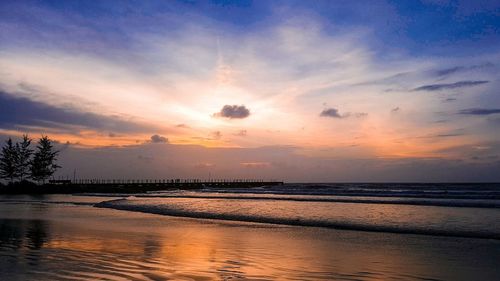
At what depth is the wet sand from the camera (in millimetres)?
10180

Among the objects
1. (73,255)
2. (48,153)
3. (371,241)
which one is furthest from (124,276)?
(48,153)

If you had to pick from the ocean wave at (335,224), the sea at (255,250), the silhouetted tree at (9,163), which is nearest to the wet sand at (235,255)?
the sea at (255,250)

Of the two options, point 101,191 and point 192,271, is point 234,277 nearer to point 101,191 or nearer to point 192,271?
point 192,271

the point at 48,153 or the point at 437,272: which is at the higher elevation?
the point at 48,153

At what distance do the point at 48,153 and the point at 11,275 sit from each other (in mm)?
77889

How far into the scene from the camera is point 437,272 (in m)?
10.8

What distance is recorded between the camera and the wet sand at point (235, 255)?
401 inches

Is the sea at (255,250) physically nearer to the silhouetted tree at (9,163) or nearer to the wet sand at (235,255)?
the wet sand at (235,255)

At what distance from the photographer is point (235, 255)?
12.8 m

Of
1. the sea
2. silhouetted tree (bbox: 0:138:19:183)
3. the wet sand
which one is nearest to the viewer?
the wet sand

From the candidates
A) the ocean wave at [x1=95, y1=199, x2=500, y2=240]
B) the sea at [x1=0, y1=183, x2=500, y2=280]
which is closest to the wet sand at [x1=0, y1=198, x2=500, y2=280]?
the sea at [x1=0, y1=183, x2=500, y2=280]

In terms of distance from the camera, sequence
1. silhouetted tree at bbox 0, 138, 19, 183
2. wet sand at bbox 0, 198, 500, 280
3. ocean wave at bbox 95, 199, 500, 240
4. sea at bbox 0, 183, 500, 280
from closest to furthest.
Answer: wet sand at bbox 0, 198, 500, 280 → sea at bbox 0, 183, 500, 280 → ocean wave at bbox 95, 199, 500, 240 → silhouetted tree at bbox 0, 138, 19, 183

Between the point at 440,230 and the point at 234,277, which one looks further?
the point at 440,230

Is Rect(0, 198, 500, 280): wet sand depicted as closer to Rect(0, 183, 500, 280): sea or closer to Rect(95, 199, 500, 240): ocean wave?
Rect(0, 183, 500, 280): sea
